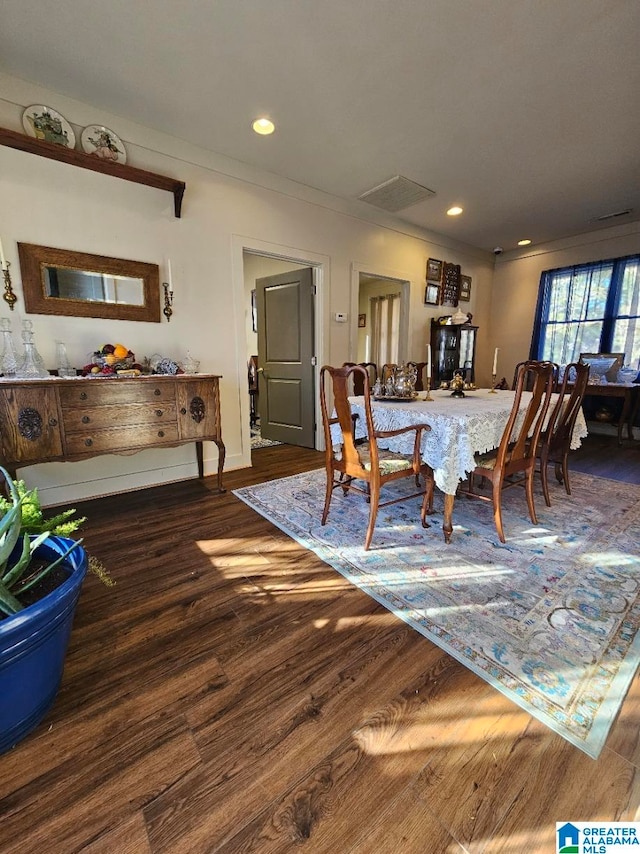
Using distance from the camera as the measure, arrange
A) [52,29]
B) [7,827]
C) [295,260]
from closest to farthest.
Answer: [7,827], [52,29], [295,260]

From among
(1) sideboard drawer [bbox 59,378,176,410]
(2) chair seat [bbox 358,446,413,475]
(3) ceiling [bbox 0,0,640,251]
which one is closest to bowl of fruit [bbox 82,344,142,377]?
(1) sideboard drawer [bbox 59,378,176,410]

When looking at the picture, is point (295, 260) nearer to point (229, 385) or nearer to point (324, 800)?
point (229, 385)

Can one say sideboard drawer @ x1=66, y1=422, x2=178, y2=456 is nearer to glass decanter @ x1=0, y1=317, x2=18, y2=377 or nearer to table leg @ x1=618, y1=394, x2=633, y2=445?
glass decanter @ x1=0, y1=317, x2=18, y2=377

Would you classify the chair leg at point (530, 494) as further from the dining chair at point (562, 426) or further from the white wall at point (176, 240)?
the white wall at point (176, 240)

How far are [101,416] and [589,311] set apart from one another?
6.15m

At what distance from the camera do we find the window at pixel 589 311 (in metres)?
4.75

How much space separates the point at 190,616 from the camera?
1559 mm

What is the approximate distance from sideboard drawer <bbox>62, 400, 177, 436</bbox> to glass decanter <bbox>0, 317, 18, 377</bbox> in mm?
461

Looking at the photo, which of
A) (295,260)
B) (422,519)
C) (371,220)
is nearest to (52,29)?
(295,260)

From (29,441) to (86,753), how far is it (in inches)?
69.9

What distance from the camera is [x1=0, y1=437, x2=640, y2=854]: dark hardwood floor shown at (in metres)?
0.86

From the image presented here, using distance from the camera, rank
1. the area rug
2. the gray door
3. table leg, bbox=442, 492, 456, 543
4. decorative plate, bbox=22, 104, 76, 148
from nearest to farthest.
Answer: the area rug → table leg, bbox=442, 492, 456, 543 → decorative plate, bbox=22, 104, 76, 148 → the gray door

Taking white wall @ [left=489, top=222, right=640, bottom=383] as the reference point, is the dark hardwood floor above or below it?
below

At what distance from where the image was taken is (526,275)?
5.72 metres
